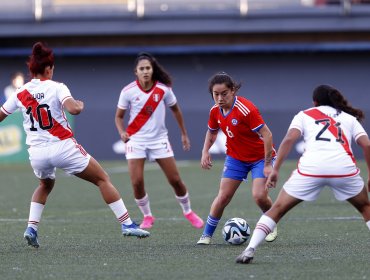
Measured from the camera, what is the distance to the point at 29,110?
9.38m

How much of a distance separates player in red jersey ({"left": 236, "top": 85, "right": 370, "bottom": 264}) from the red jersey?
1469 millimetres


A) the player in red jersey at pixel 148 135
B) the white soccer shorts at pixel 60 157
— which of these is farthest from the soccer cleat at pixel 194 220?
the white soccer shorts at pixel 60 157

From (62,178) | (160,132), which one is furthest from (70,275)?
(62,178)

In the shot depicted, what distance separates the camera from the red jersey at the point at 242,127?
9586 millimetres

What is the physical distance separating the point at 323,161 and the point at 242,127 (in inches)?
75.9

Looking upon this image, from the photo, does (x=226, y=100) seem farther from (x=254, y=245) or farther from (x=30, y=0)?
(x=30, y=0)

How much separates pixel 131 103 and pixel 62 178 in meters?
9.98

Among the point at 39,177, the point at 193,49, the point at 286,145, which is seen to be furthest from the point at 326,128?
the point at 193,49

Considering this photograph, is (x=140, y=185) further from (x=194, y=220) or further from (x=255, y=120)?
(x=255, y=120)

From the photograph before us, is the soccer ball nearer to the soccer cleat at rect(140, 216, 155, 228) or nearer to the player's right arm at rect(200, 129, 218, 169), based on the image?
the player's right arm at rect(200, 129, 218, 169)

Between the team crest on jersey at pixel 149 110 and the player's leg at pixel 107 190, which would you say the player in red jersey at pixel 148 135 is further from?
the player's leg at pixel 107 190

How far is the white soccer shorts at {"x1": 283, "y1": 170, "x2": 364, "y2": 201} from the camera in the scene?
7906mm

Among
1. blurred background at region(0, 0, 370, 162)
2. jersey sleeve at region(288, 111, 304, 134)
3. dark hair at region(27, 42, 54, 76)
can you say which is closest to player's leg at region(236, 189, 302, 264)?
jersey sleeve at region(288, 111, 304, 134)

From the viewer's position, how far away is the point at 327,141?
26.2 ft
